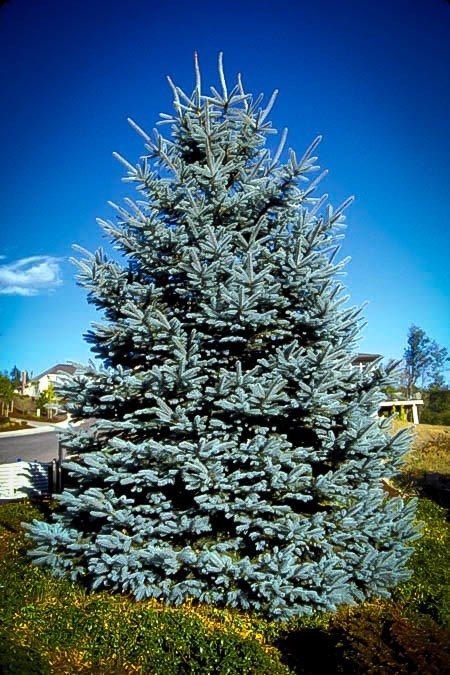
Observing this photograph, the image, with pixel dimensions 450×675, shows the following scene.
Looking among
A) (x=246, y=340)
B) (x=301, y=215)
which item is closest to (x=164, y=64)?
(x=301, y=215)

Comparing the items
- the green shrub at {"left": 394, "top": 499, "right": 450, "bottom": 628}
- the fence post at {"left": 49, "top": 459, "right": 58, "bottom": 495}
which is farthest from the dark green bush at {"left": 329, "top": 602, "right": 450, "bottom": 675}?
the fence post at {"left": 49, "top": 459, "right": 58, "bottom": 495}

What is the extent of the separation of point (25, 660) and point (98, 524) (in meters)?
2.42

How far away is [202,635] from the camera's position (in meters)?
3.42

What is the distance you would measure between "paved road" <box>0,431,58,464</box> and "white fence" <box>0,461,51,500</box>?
563cm

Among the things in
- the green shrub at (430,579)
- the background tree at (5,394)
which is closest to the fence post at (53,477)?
the green shrub at (430,579)

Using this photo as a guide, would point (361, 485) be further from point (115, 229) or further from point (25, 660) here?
point (115, 229)

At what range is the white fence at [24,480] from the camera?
10.2 m

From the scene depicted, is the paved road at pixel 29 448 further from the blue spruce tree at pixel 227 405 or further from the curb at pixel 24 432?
the blue spruce tree at pixel 227 405

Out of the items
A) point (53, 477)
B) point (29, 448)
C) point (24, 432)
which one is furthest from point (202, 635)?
point (24, 432)

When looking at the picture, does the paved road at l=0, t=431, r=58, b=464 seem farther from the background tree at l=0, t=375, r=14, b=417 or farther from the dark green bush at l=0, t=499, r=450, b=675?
the dark green bush at l=0, t=499, r=450, b=675

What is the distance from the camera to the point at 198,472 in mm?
4297

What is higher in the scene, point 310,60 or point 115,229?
point 310,60

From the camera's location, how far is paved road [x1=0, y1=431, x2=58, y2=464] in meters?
17.2

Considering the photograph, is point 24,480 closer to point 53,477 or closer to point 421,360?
point 53,477
